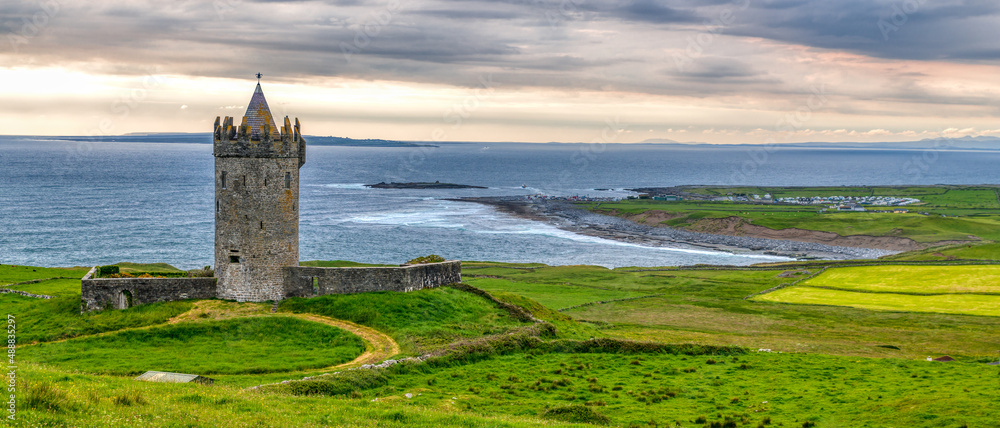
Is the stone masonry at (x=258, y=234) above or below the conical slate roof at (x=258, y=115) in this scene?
below

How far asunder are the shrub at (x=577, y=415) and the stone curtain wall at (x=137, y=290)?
19.6m

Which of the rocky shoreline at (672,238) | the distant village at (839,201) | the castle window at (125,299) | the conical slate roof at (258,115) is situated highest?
the conical slate roof at (258,115)

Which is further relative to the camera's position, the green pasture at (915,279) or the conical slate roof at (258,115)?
the green pasture at (915,279)

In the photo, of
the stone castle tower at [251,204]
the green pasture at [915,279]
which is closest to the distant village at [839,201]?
the green pasture at [915,279]

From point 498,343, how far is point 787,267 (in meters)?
64.4

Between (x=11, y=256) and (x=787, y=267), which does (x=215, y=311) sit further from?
(x=11, y=256)

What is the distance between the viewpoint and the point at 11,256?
97.7 m

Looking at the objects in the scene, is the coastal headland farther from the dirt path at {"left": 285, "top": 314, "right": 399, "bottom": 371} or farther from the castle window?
the castle window

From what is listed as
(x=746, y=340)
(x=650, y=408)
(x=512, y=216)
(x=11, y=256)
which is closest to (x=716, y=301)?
(x=746, y=340)

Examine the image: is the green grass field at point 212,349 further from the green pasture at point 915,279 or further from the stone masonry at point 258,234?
the green pasture at point 915,279

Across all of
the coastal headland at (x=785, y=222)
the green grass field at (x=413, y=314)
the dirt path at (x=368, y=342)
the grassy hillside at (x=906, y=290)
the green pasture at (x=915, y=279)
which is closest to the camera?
the dirt path at (x=368, y=342)

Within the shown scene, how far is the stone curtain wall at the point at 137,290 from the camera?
31.8 metres

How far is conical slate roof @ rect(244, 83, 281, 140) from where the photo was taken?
33.4m

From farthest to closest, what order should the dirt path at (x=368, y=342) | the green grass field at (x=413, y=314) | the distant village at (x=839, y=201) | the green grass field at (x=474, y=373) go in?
→ 1. the distant village at (x=839, y=201)
2. the green grass field at (x=413, y=314)
3. the dirt path at (x=368, y=342)
4. the green grass field at (x=474, y=373)
